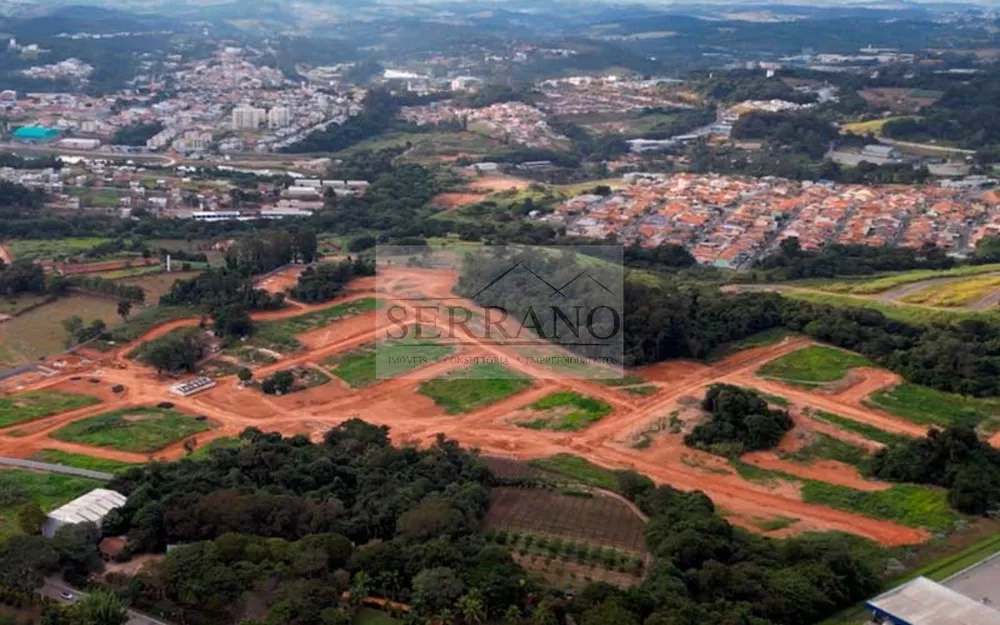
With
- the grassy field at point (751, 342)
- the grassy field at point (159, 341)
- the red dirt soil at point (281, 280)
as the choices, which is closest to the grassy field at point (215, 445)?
the grassy field at point (159, 341)

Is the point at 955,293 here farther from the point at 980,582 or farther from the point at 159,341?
the point at 159,341

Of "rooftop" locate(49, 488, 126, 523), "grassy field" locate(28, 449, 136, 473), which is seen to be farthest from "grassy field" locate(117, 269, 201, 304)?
"rooftop" locate(49, 488, 126, 523)

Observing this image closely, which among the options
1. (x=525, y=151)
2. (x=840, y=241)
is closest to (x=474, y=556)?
(x=840, y=241)

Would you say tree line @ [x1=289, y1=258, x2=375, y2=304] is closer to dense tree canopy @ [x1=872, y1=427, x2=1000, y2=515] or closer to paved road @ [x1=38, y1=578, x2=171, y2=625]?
paved road @ [x1=38, y1=578, x2=171, y2=625]

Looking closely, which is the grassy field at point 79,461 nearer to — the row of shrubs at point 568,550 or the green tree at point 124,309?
the row of shrubs at point 568,550

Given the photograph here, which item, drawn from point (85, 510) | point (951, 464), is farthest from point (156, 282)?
point (951, 464)

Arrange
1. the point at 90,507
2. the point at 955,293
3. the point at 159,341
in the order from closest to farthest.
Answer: the point at 90,507 → the point at 159,341 → the point at 955,293

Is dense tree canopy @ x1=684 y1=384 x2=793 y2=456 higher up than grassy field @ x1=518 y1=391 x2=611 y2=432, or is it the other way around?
dense tree canopy @ x1=684 y1=384 x2=793 y2=456
